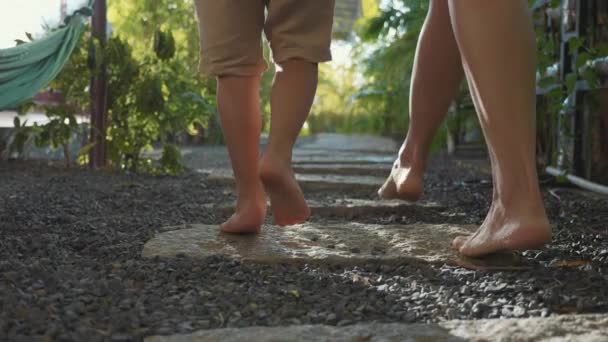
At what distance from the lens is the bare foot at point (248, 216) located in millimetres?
1824

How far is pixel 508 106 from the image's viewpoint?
146 cm

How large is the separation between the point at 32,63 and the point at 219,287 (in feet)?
5.72

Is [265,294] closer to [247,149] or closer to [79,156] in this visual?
[247,149]

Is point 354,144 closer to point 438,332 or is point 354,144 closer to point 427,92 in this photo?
point 427,92

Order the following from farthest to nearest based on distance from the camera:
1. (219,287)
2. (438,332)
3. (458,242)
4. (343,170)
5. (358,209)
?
1. (343,170)
2. (358,209)
3. (458,242)
4. (219,287)
5. (438,332)

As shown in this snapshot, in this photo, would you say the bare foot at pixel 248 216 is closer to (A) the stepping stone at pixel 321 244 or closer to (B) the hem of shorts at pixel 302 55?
(A) the stepping stone at pixel 321 244

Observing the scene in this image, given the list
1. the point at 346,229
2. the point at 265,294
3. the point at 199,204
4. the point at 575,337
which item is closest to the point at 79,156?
the point at 199,204

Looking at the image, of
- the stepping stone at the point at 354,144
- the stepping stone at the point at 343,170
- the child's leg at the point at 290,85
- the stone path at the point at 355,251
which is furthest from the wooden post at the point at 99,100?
the stepping stone at the point at 354,144

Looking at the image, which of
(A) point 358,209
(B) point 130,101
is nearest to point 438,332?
(A) point 358,209

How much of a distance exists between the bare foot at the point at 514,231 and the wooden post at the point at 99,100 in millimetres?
2779

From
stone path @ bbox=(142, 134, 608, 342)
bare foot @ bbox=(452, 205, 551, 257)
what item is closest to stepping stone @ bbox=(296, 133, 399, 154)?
stone path @ bbox=(142, 134, 608, 342)

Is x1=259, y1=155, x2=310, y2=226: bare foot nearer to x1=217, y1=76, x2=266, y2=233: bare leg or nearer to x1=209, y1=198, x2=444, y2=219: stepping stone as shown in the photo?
x1=217, y1=76, x2=266, y2=233: bare leg

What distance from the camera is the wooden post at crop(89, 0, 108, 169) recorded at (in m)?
3.95

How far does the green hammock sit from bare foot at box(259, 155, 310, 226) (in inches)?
49.0
